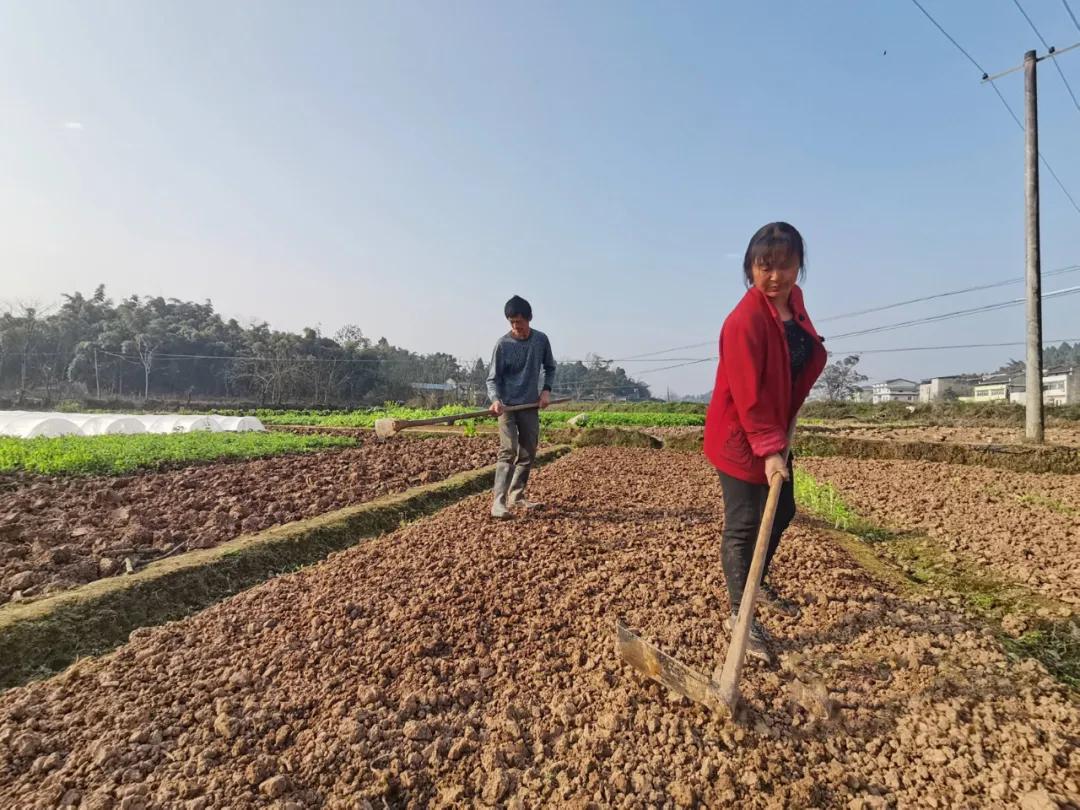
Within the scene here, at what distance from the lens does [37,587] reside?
3232 mm

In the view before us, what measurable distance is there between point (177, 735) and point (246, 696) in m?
0.23

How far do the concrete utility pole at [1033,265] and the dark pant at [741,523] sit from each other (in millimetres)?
9533

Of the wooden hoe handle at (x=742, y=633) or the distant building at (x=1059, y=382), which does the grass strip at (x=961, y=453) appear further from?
the distant building at (x=1059, y=382)

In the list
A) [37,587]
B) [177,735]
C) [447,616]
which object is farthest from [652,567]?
[37,587]

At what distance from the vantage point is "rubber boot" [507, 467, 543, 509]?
455 cm

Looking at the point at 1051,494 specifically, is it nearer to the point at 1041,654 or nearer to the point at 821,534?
the point at 821,534

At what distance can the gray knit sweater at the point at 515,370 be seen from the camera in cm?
447

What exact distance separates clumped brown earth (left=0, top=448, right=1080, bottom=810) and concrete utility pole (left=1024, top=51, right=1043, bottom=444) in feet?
28.5

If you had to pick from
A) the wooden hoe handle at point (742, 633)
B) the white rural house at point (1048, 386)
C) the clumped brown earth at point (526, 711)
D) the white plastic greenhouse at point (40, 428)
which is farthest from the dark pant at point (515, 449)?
the white rural house at point (1048, 386)

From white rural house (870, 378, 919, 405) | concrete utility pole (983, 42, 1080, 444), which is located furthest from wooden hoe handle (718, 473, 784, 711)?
white rural house (870, 378, 919, 405)

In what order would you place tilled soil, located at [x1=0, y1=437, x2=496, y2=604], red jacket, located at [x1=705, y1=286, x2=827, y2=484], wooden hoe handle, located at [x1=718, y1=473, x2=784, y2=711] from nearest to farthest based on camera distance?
1. wooden hoe handle, located at [x1=718, y1=473, x2=784, y2=711]
2. red jacket, located at [x1=705, y1=286, x2=827, y2=484]
3. tilled soil, located at [x1=0, y1=437, x2=496, y2=604]

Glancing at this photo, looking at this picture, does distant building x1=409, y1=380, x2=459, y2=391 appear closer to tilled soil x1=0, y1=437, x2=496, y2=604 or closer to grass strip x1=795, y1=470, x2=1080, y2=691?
tilled soil x1=0, y1=437, x2=496, y2=604

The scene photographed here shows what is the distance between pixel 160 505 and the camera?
5324 mm

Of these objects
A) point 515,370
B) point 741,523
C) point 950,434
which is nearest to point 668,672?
point 741,523
